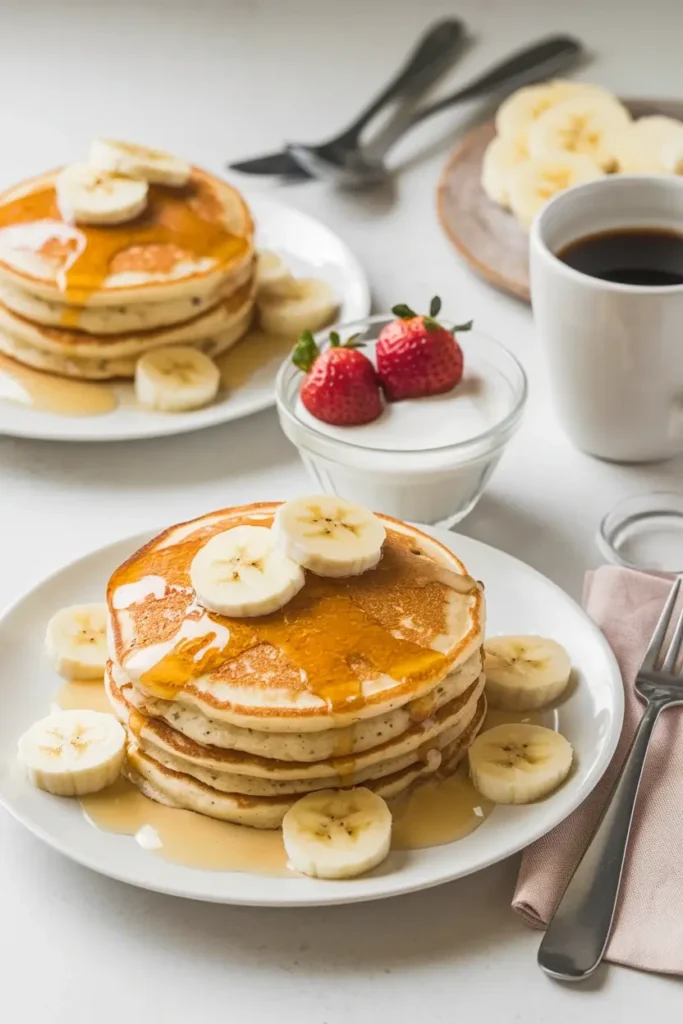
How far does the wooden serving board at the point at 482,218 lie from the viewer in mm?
2541

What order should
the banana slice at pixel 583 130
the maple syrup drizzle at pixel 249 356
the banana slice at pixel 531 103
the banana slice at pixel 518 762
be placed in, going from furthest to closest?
1. the banana slice at pixel 531 103
2. the banana slice at pixel 583 130
3. the maple syrup drizzle at pixel 249 356
4. the banana slice at pixel 518 762

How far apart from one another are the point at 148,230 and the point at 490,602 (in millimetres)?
918

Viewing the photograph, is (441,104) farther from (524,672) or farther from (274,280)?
(524,672)

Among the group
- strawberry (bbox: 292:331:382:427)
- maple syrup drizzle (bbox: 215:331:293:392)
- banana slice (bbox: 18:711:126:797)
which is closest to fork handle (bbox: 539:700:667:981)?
banana slice (bbox: 18:711:126:797)

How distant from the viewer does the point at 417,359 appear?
1.99 metres

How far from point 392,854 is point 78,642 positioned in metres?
0.46

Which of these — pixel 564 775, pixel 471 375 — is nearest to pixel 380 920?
pixel 564 775

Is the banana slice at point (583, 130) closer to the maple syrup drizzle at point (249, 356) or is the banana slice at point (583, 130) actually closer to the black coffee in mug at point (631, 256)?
the black coffee in mug at point (631, 256)

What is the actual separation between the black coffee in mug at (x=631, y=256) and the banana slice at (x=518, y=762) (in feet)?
2.73

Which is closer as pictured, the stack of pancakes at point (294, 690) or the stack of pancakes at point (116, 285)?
the stack of pancakes at point (294, 690)

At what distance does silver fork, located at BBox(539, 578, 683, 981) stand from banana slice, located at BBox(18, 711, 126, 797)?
18.6 inches

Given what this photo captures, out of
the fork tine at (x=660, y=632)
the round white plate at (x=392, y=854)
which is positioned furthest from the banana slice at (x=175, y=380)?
the fork tine at (x=660, y=632)

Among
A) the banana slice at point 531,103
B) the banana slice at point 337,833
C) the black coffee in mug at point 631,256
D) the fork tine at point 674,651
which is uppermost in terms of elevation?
the black coffee in mug at point 631,256

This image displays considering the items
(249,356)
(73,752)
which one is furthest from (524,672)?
(249,356)
